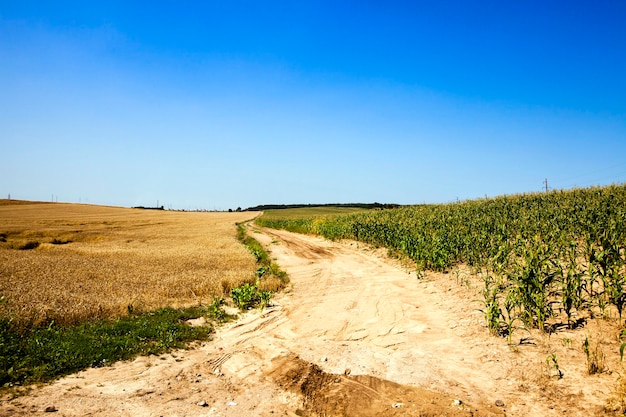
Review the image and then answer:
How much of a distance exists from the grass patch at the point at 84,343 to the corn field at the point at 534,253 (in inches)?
322

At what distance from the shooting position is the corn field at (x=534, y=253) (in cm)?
862

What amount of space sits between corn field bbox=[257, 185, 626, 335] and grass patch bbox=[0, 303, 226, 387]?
8188mm

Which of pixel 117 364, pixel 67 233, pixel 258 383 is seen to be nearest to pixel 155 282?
pixel 117 364

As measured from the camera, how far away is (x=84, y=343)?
8.20 m

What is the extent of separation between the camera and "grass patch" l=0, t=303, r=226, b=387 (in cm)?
693

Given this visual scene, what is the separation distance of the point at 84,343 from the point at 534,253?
457 inches

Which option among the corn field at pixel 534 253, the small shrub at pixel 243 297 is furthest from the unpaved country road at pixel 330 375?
the corn field at pixel 534 253

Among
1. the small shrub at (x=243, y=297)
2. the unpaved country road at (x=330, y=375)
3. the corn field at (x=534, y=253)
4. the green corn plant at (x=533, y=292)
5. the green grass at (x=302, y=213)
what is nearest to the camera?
the unpaved country road at (x=330, y=375)

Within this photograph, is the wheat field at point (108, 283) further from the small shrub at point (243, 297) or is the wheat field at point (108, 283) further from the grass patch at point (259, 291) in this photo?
the small shrub at point (243, 297)

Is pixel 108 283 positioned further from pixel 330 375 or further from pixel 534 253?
pixel 534 253

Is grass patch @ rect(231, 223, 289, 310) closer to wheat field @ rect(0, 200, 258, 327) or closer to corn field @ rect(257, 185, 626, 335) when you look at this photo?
wheat field @ rect(0, 200, 258, 327)

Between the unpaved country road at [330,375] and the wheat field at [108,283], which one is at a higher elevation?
the wheat field at [108,283]

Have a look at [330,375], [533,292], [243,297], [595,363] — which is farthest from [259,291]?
[595,363]

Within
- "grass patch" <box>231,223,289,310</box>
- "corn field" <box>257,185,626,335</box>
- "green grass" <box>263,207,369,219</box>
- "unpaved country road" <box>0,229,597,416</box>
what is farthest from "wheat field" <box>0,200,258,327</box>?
"green grass" <box>263,207,369,219</box>
